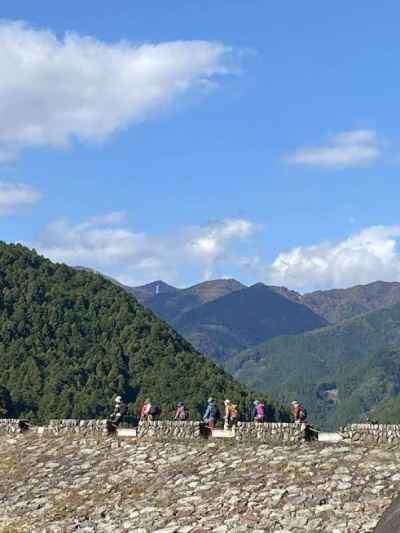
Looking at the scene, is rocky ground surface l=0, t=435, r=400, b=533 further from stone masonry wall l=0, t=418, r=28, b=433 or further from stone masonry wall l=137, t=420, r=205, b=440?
stone masonry wall l=0, t=418, r=28, b=433

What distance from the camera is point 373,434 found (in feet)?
122

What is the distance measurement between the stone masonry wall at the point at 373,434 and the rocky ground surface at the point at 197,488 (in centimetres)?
58

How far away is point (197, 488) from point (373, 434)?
676 centimetres

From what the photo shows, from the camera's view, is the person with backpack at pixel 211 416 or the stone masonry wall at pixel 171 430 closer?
the stone masonry wall at pixel 171 430

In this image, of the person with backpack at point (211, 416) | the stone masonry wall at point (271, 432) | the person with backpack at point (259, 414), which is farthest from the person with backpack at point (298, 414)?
the person with backpack at point (211, 416)

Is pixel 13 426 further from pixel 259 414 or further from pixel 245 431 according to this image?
pixel 245 431

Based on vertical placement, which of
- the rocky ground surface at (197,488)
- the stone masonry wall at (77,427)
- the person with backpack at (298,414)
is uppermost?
the person with backpack at (298,414)

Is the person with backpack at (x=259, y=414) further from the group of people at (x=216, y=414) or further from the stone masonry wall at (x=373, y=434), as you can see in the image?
the stone masonry wall at (x=373, y=434)

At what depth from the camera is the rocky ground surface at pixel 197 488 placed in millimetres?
32844

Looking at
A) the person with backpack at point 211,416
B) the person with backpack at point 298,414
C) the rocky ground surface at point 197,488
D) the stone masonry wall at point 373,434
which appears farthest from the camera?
the person with backpack at point 211,416

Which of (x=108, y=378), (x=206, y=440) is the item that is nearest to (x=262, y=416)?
(x=206, y=440)

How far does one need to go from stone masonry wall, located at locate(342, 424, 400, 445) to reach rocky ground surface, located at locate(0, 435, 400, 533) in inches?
22.7

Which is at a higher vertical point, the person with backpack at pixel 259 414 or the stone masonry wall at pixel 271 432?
the person with backpack at pixel 259 414

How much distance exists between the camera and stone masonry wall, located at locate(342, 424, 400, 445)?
36.8 metres
